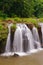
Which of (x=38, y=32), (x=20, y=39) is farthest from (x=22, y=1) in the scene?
(x=20, y=39)

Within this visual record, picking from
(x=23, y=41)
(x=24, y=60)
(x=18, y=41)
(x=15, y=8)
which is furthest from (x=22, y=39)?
(x=15, y=8)

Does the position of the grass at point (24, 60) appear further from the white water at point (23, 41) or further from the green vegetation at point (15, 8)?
the green vegetation at point (15, 8)

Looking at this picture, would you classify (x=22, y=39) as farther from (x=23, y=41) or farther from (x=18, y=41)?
(x=18, y=41)

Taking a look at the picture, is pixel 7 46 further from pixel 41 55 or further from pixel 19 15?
pixel 19 15

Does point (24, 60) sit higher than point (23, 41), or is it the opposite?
point (23, 41)

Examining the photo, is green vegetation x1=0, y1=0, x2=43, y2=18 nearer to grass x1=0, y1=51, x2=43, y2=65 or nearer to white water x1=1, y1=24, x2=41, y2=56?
white water x1=1, y1=24, x2=41, y2=56

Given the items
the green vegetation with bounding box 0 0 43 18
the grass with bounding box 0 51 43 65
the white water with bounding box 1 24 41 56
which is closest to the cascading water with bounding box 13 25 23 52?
the white water with bounding box 1 24 41 56

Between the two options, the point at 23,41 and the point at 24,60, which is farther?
the point at 23,41

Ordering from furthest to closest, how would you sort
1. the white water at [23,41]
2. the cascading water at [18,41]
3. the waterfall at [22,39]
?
1. the waterfall at [22,39]
2. the cascading water at [18,41]
3. the white water at [23,41]

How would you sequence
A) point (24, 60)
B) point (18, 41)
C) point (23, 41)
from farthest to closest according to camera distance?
point (23, 41) → point (18, 41) → point (24, 60)

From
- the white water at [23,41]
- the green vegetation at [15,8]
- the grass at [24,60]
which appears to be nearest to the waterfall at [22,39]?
the white water at [23,41]

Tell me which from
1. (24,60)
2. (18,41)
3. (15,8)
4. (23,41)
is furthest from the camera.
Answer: (15,8)

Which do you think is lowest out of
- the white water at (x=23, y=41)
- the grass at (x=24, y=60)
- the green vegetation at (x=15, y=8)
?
the grass at (x=24, y=60)

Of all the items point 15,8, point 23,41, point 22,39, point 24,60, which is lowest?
point 24,60
